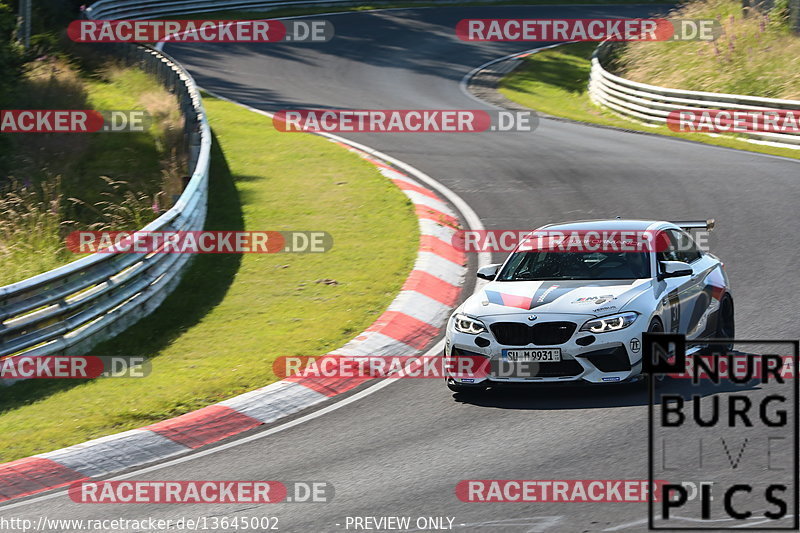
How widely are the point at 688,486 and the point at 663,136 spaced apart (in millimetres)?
17973

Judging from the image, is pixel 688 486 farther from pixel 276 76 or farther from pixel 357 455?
pixel 276 76

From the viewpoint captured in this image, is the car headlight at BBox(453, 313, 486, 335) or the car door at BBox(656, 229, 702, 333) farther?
the car door at BBox(656, 229, 702, 333)

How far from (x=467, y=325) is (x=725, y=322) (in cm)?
277

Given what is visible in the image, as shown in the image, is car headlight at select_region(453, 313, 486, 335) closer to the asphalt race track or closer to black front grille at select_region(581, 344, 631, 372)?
the asphalt race track

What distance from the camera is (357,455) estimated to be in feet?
25.8

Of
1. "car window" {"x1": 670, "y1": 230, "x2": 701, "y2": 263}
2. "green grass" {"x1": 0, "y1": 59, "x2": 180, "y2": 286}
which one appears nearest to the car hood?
"car window" {"x1": 670, "y1": 230, "x2": 701, "y2": 263}

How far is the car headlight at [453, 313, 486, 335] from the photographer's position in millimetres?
9039

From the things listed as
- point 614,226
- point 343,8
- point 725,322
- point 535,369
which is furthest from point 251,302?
point 343,8

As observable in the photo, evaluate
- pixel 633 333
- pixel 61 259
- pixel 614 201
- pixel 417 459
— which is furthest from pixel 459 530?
pixel 614 201

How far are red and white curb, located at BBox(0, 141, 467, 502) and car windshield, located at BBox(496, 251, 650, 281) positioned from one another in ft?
4.78

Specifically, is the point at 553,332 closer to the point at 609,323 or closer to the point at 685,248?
the point at 609,323

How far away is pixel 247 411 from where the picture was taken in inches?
364

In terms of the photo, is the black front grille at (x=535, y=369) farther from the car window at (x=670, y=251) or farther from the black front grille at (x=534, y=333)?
the car window at (x=670, y=251)

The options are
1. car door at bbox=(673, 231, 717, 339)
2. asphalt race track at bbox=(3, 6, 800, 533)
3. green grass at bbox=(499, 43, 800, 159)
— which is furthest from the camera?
green grass at bbox=(499, 43, 800, 159)
